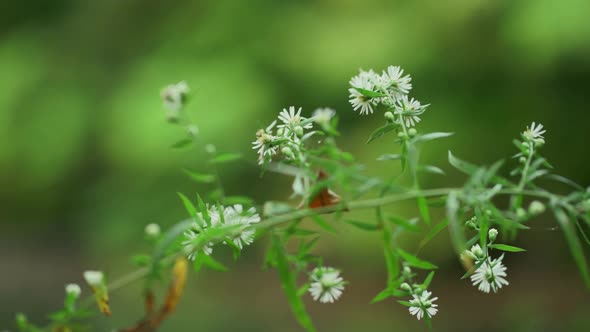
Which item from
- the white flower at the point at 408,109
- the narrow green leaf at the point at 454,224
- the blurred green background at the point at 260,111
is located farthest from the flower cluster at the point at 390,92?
the blurred green background at the point at 260,111

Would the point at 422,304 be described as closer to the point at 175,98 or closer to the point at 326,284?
the point at 326,284

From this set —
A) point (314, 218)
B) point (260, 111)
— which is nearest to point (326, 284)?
point (314, 218)

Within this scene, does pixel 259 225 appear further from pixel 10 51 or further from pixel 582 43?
pixel 10 51

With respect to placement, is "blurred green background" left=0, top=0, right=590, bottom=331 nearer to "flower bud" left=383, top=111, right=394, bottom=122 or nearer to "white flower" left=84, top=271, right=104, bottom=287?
"flower bud" left=383, top=111, right=394, bottom=122

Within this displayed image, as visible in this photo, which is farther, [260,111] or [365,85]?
[260,111]

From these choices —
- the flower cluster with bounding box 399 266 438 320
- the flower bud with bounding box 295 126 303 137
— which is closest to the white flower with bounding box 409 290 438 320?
the flower cluster with bounding box 399 266 438 320

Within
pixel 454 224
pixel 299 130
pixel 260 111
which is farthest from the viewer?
pixel 260 111
